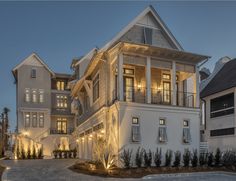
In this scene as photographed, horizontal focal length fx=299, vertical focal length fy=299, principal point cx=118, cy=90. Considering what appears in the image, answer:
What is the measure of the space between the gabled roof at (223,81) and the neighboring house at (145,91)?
3.49 m

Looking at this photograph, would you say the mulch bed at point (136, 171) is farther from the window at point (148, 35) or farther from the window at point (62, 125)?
the window at point (62, 125)

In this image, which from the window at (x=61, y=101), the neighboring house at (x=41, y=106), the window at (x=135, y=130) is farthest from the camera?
the window at (x=61, y=101)

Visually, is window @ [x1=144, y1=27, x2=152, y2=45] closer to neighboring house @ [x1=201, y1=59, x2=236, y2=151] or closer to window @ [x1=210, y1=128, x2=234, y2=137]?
neighboring house @ [x1=201, y1=59, x2=236, y2=151]

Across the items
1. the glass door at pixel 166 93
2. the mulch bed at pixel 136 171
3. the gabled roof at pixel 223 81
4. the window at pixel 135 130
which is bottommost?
the mulch bed at pixel 136 171

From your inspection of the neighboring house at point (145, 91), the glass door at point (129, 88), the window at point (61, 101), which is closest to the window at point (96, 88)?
the neighboring house at point (145, 91)

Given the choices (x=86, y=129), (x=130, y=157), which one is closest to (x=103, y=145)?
(x=130, y=157)

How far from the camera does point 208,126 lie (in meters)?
27.0

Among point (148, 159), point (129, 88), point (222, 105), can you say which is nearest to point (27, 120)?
point (129, 88)

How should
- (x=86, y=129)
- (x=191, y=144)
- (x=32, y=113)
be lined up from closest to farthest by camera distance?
(x=191, y=144) → (x=86, y=129) → (x=32, y=113)

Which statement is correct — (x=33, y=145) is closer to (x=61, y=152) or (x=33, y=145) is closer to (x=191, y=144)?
(x=61, y=152)

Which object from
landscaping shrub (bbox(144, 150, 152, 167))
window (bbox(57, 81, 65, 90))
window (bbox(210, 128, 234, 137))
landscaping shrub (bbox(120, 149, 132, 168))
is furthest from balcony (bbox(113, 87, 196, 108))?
window (bbox(57, 81, 65, 90))

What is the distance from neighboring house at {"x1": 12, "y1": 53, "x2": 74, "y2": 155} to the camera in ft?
117

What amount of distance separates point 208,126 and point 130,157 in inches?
495

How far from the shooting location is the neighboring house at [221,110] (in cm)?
2397
